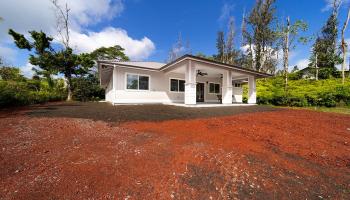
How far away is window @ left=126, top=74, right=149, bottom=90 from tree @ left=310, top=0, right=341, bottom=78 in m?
29.1

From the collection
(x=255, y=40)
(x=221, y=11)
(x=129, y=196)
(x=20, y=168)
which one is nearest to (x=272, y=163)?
(x=129, y=196)

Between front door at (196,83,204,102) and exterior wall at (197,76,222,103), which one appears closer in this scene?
front door at (196,83,204,102)

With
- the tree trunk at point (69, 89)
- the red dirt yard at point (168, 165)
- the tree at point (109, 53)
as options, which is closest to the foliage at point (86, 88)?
the tree trunk at point (69, 89)

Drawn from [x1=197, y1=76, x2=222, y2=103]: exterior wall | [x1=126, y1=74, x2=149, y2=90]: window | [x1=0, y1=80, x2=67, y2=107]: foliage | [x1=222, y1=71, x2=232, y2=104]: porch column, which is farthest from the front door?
[x1=0, y1=80, x2=67, y2=107]: foliage

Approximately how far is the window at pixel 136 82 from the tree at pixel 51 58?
10.0 metres

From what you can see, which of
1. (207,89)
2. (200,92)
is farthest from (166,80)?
(207,89)

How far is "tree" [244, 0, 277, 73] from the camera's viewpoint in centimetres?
2847

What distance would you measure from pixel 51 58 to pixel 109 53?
527 inches

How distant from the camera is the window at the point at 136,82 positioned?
11.8 metres

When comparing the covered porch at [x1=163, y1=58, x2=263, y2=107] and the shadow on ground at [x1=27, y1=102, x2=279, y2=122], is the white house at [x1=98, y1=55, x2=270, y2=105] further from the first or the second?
the shadow on ground at [x1=27, y1=102, x2=279, y2=122]

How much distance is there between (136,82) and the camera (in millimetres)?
12047

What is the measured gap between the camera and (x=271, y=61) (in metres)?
35.5

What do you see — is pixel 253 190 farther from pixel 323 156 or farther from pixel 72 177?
pixel 72 177

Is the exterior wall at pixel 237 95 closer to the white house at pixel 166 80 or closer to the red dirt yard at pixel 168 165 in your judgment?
the white house at pixel 166 80
